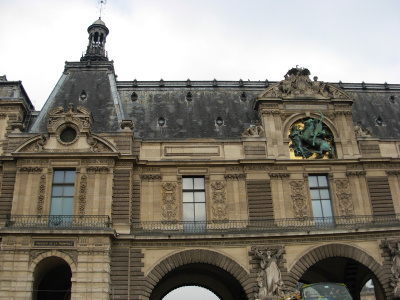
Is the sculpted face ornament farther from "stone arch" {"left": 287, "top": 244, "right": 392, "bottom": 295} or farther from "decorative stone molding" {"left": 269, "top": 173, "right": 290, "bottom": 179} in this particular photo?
"stone arch" {"left": 287, "top": 244, "right": 392, "bottom": 295}

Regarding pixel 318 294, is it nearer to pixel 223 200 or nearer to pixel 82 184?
pixel 223 200

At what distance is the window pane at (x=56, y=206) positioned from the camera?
25.5 metres

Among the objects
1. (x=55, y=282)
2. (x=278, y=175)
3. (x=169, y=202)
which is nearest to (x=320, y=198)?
(x=278, y=175)

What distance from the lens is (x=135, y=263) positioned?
81.8ft

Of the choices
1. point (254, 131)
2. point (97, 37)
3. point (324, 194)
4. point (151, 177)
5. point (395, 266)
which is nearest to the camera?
point (395, 266)

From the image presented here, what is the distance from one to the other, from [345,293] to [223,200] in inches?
386

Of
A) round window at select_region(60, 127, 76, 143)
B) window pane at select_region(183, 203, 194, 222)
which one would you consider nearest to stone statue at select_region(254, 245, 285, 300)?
window pane at select_region(183, 203, 194, 222)

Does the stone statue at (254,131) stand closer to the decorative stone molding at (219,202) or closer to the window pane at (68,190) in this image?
the decorative stone molding at (219,202)

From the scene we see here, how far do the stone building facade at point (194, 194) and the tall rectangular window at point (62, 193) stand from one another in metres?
0.06

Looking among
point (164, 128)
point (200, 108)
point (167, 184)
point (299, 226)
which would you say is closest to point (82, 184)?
Result: point (167, 184)

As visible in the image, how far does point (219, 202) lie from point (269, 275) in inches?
204

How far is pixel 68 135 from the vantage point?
89.5ft

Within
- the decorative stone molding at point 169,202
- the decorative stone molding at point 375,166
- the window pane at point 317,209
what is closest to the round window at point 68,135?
the decorative stone molding at point 169,202

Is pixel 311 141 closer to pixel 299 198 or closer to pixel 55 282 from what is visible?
pixel 299 198
